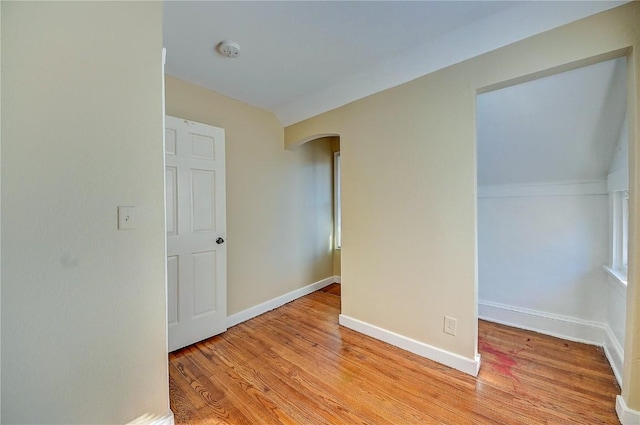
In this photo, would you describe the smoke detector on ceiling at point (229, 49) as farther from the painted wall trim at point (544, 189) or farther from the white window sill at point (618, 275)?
the white window sill at point (618, 275)

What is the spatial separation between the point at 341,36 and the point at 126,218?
67.8 inches

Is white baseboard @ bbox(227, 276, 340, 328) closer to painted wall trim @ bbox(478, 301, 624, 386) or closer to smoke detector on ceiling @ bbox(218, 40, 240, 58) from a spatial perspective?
painted wall trim @ bbox(478, 301, 624, 386)

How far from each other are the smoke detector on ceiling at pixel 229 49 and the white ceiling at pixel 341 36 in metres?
0.04

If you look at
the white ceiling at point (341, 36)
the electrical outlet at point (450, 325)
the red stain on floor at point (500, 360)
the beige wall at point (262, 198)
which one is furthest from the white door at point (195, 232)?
the red stain on floor at point (500, 360)

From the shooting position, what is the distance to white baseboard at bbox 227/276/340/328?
258 centimetres

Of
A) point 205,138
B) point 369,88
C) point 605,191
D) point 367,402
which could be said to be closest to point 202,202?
point 205,138

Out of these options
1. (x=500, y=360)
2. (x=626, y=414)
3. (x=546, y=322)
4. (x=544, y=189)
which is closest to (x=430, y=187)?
(x=544, y=189)

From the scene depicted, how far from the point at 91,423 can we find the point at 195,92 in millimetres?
2370

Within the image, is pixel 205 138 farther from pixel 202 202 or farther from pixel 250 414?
pixel 250 414

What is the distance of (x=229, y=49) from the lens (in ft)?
6.01

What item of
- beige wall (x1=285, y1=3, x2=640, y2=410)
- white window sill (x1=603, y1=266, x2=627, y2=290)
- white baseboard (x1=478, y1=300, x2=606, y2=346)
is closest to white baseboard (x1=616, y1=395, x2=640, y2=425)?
beige wall (x1=285, y1=3, x2=640, y2=410)

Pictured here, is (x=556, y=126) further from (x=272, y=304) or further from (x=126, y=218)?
(x=272, y=304)

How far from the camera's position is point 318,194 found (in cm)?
360

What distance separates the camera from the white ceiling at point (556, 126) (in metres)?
1.73
